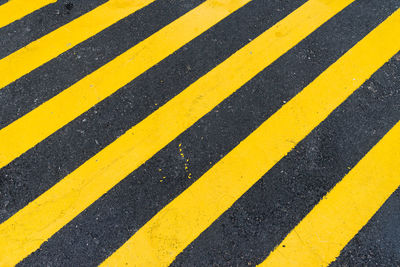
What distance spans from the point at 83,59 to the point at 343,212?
2656 mm

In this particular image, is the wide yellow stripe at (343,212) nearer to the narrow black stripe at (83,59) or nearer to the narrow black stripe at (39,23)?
the narrow black stripe at (83,59)

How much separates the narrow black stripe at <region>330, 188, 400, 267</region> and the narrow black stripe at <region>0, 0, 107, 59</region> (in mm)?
3271

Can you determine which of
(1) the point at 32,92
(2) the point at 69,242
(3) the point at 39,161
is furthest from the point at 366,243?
(1) the point at 32,92

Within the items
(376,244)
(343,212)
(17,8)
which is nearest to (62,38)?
(17,8)

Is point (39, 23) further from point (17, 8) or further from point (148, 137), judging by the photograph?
point (148, 137)

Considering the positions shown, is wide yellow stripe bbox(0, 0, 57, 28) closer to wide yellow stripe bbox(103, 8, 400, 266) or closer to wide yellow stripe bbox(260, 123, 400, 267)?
wide yellow stripe bbox(103, 8, 400, 266)

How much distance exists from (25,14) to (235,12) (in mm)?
2194

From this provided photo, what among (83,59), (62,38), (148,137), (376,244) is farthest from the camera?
(62,38)

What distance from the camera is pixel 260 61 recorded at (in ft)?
9.83

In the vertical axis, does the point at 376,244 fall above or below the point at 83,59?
below

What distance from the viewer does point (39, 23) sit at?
3.19m

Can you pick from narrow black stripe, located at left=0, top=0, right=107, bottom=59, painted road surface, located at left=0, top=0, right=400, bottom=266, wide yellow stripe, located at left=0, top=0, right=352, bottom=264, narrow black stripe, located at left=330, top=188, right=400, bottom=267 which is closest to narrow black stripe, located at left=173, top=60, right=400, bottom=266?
painted road surface, located at left=0, top=0, right=400, bottom=266

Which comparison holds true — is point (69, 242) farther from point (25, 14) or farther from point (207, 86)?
point (25, 14)

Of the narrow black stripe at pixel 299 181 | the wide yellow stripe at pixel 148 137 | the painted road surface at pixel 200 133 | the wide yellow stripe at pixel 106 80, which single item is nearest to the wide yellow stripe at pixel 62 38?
the painted road surface at pixel 200 133
